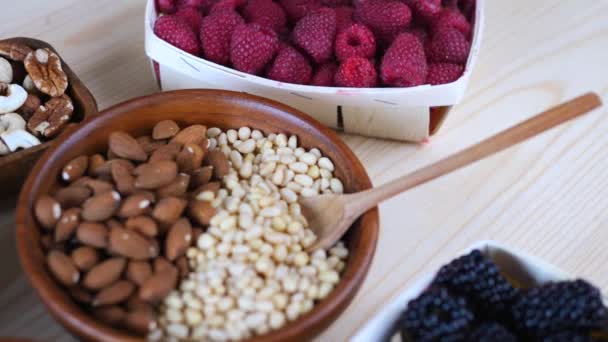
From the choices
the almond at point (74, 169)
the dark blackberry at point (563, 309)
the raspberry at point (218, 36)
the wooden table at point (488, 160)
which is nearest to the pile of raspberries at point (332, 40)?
the raspberry at point (218, 36)

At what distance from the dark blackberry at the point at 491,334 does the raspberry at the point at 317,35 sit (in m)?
0.44

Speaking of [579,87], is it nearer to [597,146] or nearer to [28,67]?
[597,146]

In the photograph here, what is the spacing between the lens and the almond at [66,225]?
0.68 m

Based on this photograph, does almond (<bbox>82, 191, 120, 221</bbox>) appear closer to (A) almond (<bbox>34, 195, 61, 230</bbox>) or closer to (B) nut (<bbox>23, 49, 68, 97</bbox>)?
(A) almond (<bbox>34, 195, 61, 230</bbox>)

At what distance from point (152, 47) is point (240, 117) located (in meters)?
0.17

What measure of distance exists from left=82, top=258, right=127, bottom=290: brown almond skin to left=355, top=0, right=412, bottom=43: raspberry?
48cm

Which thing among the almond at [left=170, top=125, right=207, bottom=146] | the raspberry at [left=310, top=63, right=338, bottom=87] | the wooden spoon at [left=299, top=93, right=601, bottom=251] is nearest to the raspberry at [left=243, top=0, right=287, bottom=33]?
the raspberry at [left=310, top=63, right=338, bottom=87]

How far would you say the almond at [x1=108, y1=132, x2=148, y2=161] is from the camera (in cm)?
76

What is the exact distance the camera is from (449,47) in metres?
0.90

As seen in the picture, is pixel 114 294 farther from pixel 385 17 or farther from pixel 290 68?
pixel 385 17

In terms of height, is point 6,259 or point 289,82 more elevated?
point 289,82

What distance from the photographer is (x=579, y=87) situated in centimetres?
102

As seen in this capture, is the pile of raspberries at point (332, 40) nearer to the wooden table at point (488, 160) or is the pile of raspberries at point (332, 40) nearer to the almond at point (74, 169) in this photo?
the wooden table at point (488, 160)

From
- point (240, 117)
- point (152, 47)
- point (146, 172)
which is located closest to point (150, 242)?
point (146, 172)
